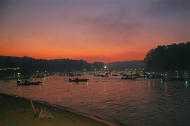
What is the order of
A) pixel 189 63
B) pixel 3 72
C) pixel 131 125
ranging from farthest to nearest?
pixel 3 72
pixel 189 63
pixel 131 125

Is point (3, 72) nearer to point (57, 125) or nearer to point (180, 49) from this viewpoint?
point (180, 49)

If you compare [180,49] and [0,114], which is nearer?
[0,114]

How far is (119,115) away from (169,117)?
5.42 metres

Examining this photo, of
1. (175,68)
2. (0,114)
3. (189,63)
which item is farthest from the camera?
(175,68)

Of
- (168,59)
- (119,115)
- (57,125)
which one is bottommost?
(119,115)

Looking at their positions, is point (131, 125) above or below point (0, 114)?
below

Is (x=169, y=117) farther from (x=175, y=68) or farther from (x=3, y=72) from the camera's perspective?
(x=3, y=72)

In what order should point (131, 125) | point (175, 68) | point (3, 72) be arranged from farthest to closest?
point (3, 72) < point (175, 68) < point (131, 125)

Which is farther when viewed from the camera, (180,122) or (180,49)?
(180,49)

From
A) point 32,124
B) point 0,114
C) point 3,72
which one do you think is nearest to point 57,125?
point 32,124

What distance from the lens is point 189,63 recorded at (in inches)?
4850

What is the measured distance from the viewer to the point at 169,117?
18750mm

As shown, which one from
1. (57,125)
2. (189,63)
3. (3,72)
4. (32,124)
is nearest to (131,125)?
(57,125)

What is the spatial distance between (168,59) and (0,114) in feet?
446
